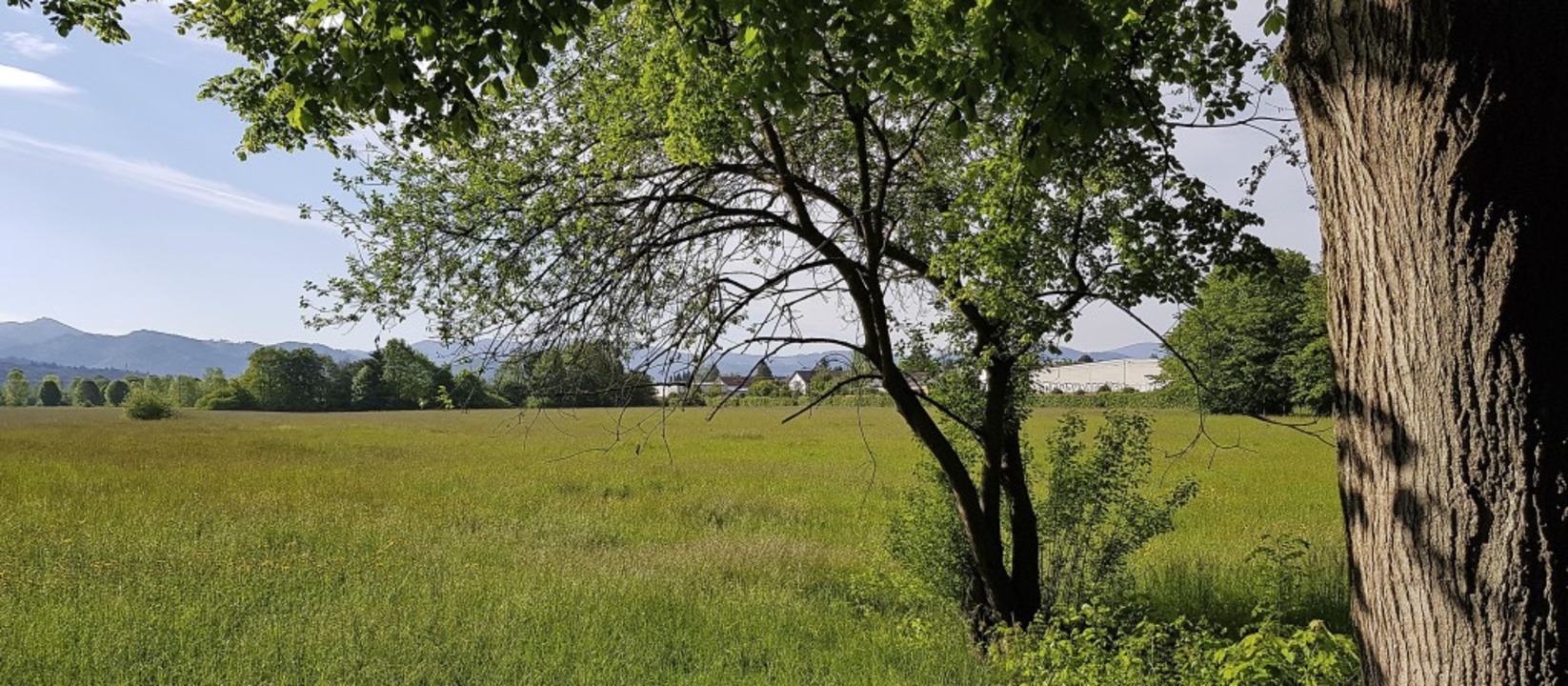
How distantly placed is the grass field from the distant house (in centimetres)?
75

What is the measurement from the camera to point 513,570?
37.3ft

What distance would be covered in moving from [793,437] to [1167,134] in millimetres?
29849

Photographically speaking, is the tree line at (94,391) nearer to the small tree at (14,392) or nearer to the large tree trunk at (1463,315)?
the small tree at (14,392)

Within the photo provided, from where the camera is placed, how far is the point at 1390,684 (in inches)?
92.0

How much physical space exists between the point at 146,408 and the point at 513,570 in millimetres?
50228

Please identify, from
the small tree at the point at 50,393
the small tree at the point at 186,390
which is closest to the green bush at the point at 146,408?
the small tree at the point at 186,390

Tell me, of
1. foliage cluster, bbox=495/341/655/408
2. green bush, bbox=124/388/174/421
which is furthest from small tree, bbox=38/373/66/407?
foliage cluster, bbox=495/341/655/408

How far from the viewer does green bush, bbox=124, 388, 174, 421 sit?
50.0 meters

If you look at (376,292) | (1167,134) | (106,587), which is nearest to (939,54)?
(1167,134)

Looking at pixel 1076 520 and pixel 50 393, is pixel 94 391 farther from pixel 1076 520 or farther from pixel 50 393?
pixel 1076 520

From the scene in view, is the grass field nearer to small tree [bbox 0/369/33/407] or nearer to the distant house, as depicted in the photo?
the distant house

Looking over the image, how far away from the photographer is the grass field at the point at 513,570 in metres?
7.52

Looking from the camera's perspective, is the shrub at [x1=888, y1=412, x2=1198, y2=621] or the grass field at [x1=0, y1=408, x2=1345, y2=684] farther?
the shrub at [x1=888, y1=412, x2=1198, y2=621]

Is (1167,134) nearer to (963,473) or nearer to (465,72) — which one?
(963,473)
